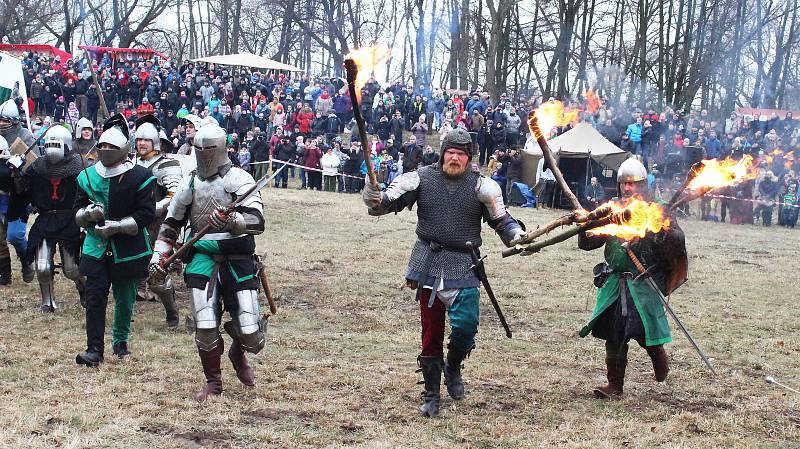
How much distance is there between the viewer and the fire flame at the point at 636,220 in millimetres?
5727

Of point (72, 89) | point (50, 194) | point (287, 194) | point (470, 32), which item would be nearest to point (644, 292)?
point (50, 194)

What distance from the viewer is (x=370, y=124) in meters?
27.2

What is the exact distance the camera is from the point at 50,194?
896cm

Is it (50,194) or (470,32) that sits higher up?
(470,32)

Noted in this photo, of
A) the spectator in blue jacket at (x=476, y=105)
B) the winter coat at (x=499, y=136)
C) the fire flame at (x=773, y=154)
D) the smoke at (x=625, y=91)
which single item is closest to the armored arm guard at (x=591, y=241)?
the fire flame at (x=773, y=154)

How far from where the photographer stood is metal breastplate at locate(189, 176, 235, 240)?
252 inches

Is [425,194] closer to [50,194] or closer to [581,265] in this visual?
[50,194]

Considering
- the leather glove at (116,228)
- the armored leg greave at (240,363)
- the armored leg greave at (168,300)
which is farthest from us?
the armored leg greave at (168,300)

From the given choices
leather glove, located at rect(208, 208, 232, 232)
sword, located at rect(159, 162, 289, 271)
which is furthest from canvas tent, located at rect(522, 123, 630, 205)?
leather glove, located at rect(208, 208, 232, 232)

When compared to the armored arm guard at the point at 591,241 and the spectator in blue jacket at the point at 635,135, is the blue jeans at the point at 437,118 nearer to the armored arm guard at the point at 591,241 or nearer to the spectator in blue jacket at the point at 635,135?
the spectator in blue jacket at the point at 635,135

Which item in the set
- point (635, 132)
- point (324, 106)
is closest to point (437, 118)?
point (324, 106)

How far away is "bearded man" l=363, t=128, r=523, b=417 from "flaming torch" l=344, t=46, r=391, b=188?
355mm

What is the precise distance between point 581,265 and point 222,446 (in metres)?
8.90

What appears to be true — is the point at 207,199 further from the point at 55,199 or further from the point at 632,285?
the point at 55,199
